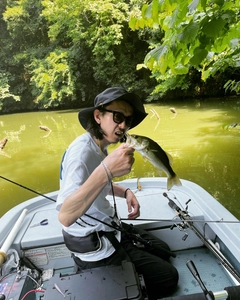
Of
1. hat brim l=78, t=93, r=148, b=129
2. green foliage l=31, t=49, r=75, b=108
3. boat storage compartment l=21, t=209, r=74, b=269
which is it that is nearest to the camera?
hat brim l=78, t=93, r=148, b=129

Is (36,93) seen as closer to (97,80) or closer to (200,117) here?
(97,80)

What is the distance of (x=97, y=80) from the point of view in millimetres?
19156

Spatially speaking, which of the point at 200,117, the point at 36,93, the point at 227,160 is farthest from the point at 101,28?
the point at 227,160

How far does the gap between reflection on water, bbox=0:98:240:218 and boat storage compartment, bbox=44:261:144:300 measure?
225 cm

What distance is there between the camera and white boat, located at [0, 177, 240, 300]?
55.4 inches

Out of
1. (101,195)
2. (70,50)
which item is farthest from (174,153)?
(70,50)

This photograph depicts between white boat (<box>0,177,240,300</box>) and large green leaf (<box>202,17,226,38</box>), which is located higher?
large green leaf (<box>202,17,226,38</box>)

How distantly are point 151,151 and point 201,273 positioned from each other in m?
1.28

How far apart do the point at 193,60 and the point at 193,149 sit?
630 centimetres

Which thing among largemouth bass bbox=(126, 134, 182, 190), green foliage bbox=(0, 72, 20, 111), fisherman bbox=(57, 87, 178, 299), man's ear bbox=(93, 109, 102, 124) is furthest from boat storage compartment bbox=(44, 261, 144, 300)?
green foliage bbox=(0, 72, 20, 111)

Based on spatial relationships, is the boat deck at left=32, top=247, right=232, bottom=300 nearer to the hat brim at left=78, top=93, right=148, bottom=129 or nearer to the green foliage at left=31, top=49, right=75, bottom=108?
the hat brim at left=78, top=93, right=148, bottom=129

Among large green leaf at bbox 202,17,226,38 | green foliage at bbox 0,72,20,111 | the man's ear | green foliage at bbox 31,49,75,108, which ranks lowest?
green foliage at bbox 0,72,20,111

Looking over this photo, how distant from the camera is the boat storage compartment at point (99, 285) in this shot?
1330mm

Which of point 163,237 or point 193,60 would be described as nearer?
point 193,60
